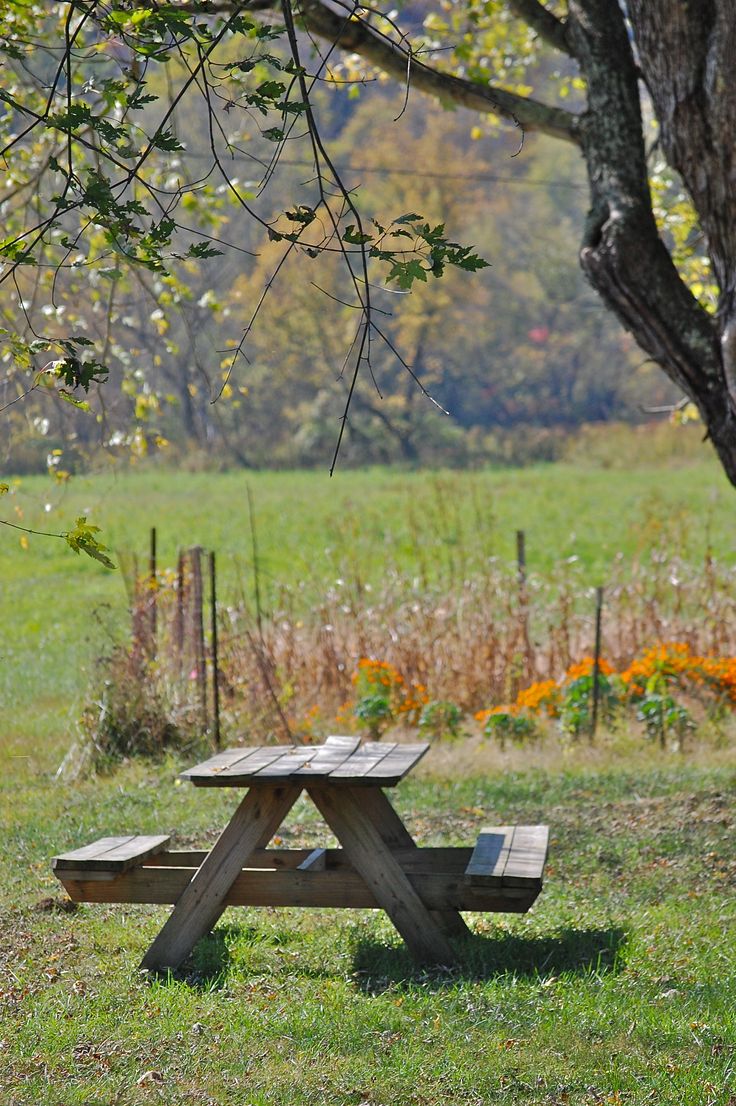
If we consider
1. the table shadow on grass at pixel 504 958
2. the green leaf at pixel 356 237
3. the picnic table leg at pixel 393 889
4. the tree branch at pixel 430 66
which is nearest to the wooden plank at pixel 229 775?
the picnic table leg at pixel 393 889

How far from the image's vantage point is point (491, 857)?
14.4ft

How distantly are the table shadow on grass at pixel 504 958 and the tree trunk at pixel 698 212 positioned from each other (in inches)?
87.1

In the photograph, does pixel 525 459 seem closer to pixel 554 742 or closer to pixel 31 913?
pixel 554 742

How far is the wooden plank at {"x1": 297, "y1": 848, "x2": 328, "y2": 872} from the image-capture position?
14.6 feet

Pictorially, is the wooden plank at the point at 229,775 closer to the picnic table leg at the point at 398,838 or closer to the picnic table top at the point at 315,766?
the picnic table top at the point at 315,766

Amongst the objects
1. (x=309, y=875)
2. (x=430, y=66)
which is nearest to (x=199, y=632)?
(x=430, y=66)

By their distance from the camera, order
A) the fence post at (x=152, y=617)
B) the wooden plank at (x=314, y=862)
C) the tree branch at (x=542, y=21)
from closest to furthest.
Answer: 1. the wooden plank at (x=314, y=862)
2. the tree branch at (x=542, y=21)
3. the fence post at (x=152, y=617)

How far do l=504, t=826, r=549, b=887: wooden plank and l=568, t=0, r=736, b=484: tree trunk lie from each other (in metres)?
1.93

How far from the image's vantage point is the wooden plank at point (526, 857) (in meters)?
4.10

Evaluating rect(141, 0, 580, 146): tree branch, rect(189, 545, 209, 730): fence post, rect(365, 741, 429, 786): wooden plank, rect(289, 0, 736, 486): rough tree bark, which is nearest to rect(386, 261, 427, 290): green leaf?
rect(365, 741, 429, 786): wooden plank

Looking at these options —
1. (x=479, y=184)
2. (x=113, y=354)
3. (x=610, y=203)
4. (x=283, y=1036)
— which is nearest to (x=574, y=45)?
(x=610, y=203)

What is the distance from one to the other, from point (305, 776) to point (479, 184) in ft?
185

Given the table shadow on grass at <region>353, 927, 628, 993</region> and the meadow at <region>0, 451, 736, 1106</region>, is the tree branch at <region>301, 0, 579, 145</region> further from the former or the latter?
the table shadow on grass at <region>353, 927, 628, 993</region>

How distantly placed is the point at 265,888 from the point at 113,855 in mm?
539
